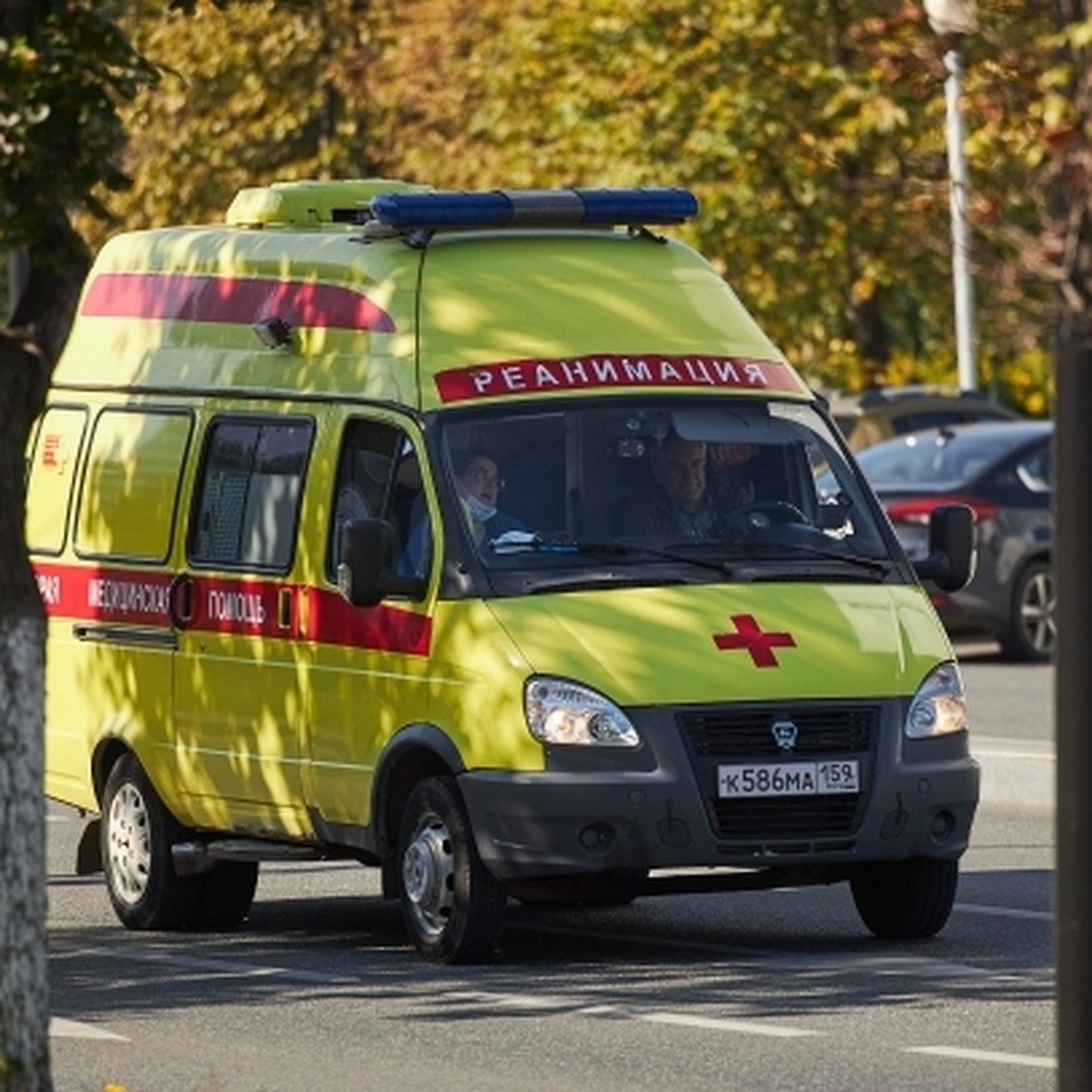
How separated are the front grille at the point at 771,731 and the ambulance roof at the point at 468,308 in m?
1.45

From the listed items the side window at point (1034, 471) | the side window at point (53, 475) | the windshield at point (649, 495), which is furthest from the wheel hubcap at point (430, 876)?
the side window at point (1034, 471)

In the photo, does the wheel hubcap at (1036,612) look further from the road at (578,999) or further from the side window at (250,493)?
the side window at (250,493)

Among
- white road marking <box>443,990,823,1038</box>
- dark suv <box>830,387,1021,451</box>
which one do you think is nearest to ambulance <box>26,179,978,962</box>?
white road marking <box>443,990,823,1038</box>

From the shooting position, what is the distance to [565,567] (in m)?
12.6

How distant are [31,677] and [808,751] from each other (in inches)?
165

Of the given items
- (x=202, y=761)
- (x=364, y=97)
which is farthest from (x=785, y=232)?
(x=202, y=761)

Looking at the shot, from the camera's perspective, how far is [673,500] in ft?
42.3

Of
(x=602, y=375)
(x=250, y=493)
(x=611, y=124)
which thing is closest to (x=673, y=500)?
(x=602, y=375)

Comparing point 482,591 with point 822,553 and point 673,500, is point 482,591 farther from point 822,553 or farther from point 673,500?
point 822,553

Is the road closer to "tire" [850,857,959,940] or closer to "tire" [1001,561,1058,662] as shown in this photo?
"tire" [850,857,959,940]

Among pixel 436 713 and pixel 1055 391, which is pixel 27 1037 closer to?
pixel 1055 391

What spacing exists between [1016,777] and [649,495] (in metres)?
5.92

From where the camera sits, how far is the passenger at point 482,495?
12688mm

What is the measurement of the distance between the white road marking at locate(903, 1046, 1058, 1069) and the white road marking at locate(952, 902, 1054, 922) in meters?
3.30
